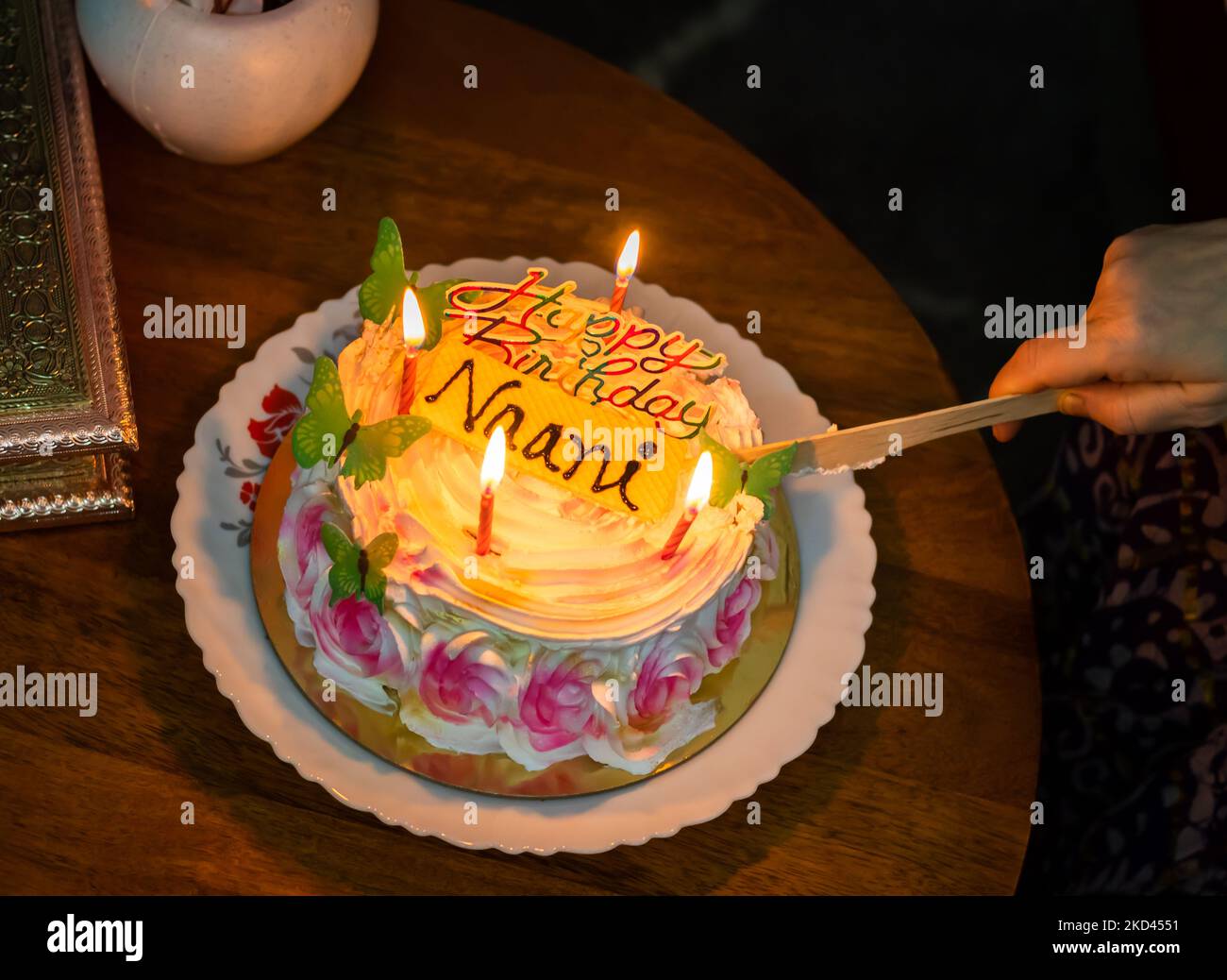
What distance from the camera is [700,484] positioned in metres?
1.63

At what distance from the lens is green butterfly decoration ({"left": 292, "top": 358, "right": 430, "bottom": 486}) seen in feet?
5.42

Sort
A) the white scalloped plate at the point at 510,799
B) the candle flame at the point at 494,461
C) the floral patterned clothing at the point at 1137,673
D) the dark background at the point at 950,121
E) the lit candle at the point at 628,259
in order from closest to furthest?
1. the candle flame at the point at 494,461
2. the white scalloped plate at the point at 510,799
3. the lit candle at the point at 628,259
4. the floral patterned clothing at the point at 1137,673
5. the dark background at the point at 950,121

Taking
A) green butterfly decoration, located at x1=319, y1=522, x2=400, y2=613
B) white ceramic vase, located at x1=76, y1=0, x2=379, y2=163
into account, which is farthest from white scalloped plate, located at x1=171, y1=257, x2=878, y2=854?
white ceramic vase, located at x1=76, y1=0, x2=379, y2=163

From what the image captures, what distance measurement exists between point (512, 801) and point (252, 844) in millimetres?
401

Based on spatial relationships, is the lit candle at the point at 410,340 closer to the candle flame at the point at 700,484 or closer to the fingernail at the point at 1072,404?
the candle flame at the point at 700,484

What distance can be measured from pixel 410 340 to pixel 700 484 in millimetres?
460

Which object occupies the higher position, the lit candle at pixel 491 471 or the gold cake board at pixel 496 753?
the lit candle at pixel 491 471

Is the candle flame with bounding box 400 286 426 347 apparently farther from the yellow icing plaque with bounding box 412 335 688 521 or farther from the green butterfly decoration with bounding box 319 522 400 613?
the green butterfly decoration with bounding box 319 522 400 613

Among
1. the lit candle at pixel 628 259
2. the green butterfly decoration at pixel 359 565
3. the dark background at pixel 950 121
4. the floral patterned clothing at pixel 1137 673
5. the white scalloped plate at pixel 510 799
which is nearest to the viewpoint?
the green butterfly decoration at pixel 359 565

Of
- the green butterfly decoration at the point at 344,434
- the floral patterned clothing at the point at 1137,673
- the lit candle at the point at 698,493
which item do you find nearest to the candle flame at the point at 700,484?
the lit candle at the point at 698,493

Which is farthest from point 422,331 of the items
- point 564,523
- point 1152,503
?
point 1152,503

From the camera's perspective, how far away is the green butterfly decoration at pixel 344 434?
1.65m

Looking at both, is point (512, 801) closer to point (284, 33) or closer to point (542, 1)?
point (284, 33)

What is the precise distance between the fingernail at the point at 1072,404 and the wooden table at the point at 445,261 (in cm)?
24
